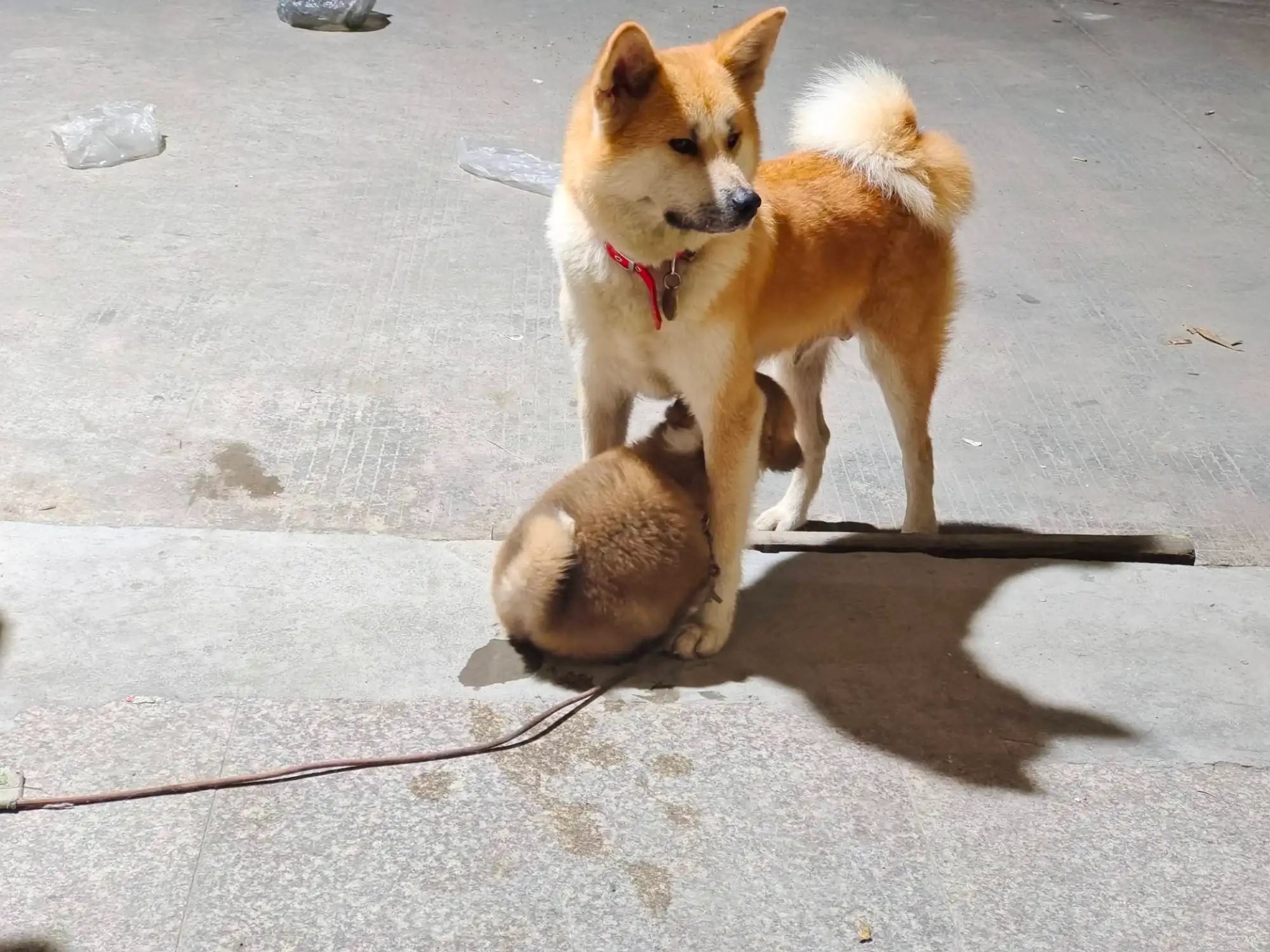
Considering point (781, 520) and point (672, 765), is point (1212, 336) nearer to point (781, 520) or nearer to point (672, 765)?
point (781, 520)

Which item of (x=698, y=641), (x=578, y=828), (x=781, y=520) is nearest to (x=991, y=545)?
(x=781, y=520)

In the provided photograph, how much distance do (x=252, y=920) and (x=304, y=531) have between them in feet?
4.08

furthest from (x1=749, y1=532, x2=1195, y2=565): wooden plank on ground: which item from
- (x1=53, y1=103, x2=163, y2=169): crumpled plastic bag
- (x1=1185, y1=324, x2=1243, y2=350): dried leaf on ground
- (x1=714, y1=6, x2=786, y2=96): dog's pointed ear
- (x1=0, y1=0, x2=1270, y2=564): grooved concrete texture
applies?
(x1=53, y1=103, x2=163, y2=169): crumpled plastic bag

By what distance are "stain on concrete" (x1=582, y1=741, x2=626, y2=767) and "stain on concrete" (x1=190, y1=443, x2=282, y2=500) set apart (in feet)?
4.36

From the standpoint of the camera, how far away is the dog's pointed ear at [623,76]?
7.07ft

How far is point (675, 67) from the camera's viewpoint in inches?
90.0

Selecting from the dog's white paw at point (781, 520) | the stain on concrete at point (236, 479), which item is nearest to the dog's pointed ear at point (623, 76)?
the dog's white paw at point (781, 520)

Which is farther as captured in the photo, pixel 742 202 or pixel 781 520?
pixel 781 520

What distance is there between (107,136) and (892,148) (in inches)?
140

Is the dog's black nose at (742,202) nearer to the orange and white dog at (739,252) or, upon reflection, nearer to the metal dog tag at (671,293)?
the orange and white dog at (739,252)

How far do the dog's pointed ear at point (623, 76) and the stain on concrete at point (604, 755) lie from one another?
121cm

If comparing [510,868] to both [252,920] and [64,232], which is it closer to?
[252,920]

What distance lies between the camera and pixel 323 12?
256 inches

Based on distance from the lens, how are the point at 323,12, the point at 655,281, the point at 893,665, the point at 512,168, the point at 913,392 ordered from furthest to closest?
1. the point at 323,12
2. the point at 512,168
3. the point at 913,392
4. the point at 893,665
5. the point at 655,281
